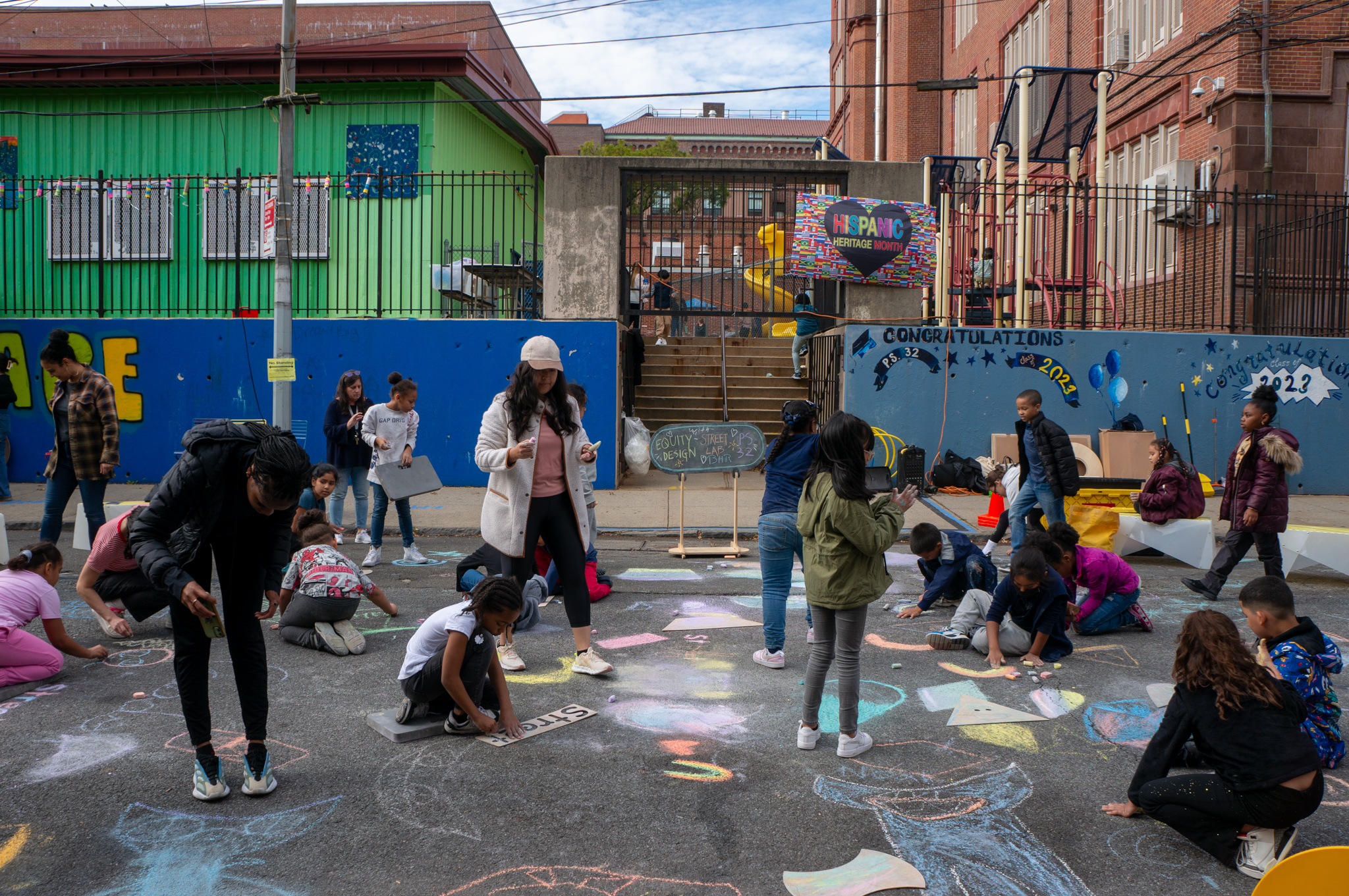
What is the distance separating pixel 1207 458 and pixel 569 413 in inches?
418

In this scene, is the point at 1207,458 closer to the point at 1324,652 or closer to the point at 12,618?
the point at 1324,652

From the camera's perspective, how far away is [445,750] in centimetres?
414

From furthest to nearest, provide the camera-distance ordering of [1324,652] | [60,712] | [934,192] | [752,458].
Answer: [934,192]
[752,458]
[60,712]
[1324,652]

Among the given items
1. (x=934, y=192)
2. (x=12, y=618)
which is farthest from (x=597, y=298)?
(x=12, y=618)

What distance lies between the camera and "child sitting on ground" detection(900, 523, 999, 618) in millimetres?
6496

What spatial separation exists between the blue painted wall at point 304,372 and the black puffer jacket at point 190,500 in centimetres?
927


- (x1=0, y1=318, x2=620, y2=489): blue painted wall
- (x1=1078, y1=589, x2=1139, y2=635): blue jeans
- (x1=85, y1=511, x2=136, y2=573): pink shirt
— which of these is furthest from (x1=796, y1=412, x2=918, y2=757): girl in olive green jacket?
(x1=0, y1=318, x2=620, y2=489): blue painted wall

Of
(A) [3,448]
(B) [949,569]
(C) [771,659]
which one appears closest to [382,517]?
(C) [771,659]

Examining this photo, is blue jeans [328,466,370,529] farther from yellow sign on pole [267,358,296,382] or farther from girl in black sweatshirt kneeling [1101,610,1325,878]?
girl in black sweatshirt kneeling [1101,610,1325,878]

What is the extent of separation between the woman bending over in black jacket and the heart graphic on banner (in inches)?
415

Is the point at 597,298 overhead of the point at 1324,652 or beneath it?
overhead

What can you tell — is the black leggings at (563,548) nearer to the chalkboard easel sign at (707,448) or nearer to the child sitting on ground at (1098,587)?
the child sitting on ground at (1098,587)

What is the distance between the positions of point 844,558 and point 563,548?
177cm

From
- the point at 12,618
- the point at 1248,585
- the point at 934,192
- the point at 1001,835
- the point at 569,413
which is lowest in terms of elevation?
the point at 1001,835
